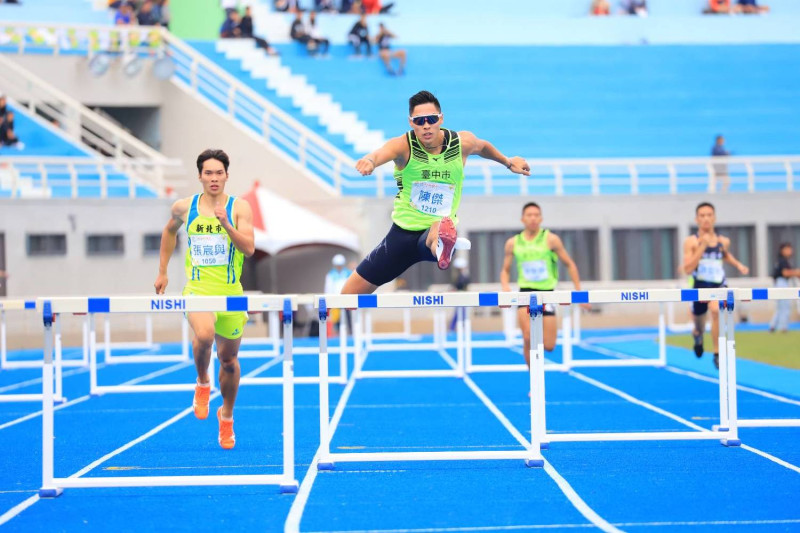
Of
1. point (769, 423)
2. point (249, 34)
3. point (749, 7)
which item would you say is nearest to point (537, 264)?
point (769, 423)

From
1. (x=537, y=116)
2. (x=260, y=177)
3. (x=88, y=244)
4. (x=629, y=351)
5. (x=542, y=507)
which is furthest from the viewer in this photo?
(x=537, y=116)

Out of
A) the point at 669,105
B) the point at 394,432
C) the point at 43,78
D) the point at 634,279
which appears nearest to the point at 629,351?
the point at 634,279

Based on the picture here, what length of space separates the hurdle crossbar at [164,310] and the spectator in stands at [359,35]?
82.5ft

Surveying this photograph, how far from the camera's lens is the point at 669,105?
3038 cm

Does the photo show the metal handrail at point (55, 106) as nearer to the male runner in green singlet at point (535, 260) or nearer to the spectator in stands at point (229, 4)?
the spectator in stands at point (229, 4)

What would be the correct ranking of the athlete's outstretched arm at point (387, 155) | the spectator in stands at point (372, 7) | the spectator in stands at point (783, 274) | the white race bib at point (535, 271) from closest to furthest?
the athlete's outstretched arm at point (387, 155), the white race bib at point (535, 271), the spectator in stands at point (783, 274), the spectator in stands at point (372, 7)

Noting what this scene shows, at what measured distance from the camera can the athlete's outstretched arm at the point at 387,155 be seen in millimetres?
5750

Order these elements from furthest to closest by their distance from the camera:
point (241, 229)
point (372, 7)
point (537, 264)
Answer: point (372, 7) → point (537, 264) → point (241, 229)

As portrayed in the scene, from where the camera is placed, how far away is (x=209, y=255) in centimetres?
692

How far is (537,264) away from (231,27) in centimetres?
2114

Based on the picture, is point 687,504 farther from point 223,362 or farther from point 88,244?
point 88,244

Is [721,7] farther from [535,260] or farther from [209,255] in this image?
[209,255]

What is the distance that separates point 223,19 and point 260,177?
9.02m

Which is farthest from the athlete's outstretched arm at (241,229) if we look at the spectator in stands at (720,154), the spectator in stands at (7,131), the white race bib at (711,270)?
the spectator in stands at (720,154)
